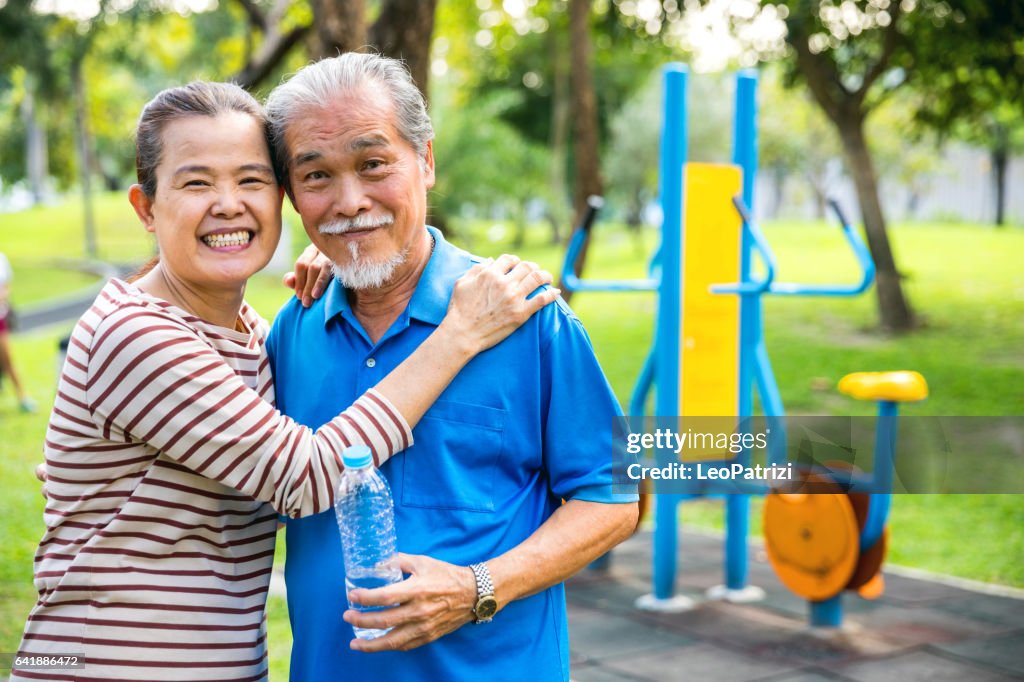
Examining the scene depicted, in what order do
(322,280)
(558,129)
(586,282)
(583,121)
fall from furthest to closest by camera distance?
(558,129)
(583,121)
(586,282)
(322,280)

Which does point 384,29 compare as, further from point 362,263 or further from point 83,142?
point 83,142

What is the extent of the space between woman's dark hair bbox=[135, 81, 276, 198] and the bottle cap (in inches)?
25.7

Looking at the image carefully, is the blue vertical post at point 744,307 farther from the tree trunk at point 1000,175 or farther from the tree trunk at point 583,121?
the tree trunk at point 1000,175

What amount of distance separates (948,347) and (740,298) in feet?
23.5

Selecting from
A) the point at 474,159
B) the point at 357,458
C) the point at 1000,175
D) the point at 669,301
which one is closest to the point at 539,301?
the point at 357,458

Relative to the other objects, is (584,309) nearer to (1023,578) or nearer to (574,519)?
(1023,578)

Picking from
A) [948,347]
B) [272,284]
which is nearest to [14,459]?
[948,347]

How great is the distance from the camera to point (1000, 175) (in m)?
Answer: 26.5

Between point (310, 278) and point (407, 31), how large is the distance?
11.5 feet

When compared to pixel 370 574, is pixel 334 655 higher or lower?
lower

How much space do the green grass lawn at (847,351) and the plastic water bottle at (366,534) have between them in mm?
2384

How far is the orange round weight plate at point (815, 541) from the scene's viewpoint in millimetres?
4500

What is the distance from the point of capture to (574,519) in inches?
76.9

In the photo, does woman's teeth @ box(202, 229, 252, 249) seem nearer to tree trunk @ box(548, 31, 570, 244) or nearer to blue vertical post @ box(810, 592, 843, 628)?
blue vertical post @ box(810, 592, 843, 628)
